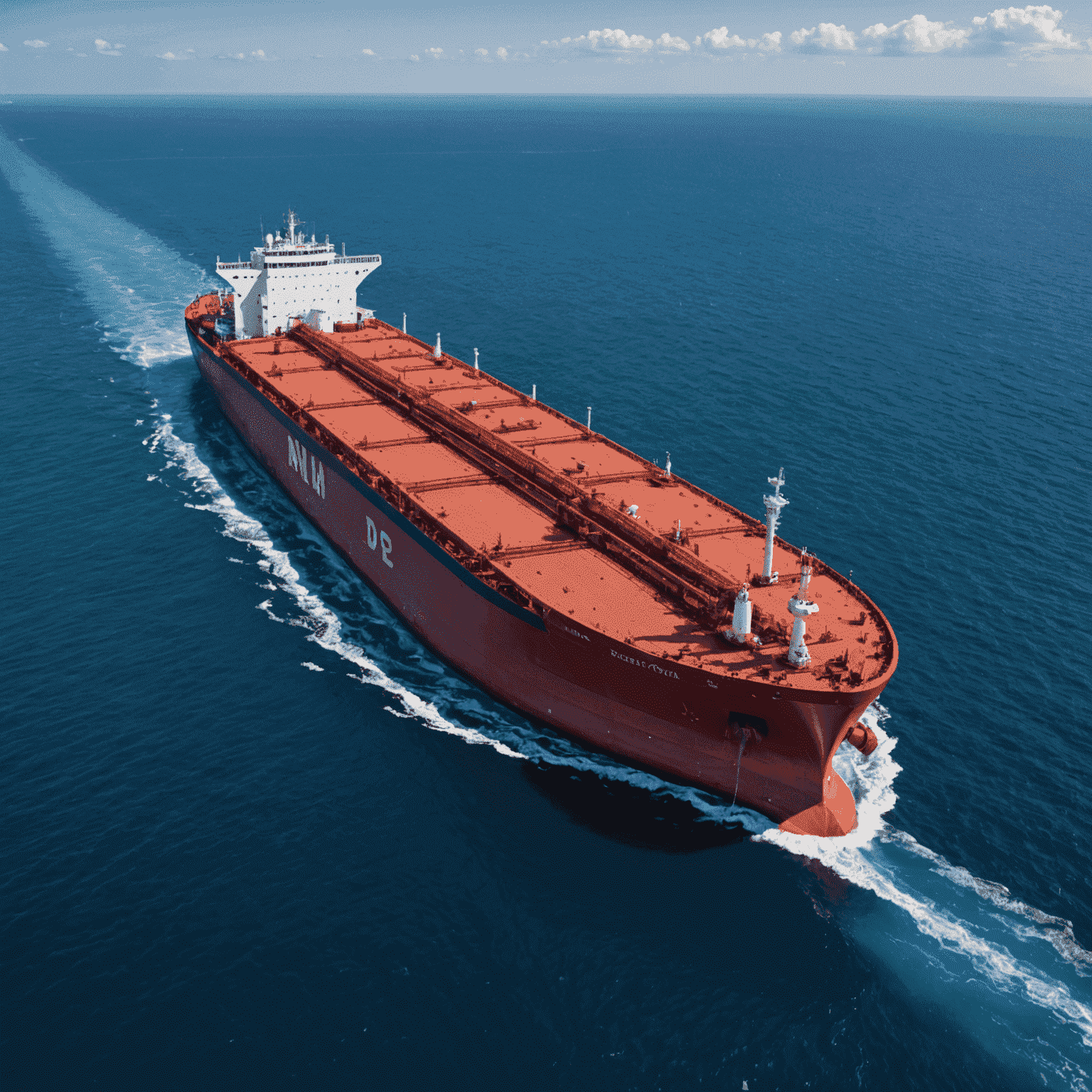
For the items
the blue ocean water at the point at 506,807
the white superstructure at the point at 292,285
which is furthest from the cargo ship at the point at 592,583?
the white superstructure at the point at 292,285

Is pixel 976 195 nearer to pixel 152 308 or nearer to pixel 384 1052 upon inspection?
pixel 152 308

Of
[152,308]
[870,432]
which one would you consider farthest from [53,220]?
[870,432]

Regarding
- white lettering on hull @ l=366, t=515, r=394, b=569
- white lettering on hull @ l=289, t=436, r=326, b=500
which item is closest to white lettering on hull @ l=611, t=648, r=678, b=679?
white lettering on hull @ l=366, t=515, r=394, b=569

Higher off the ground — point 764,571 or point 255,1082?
point 764,571

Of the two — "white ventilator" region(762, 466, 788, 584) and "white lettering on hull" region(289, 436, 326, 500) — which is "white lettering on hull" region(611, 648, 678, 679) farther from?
"white lettering on hull" region(289, 436, 326, 500)

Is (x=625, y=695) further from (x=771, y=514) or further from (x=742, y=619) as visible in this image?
(x=771, y=514)

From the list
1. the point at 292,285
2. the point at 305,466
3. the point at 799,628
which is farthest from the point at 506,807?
the point at 292,285
